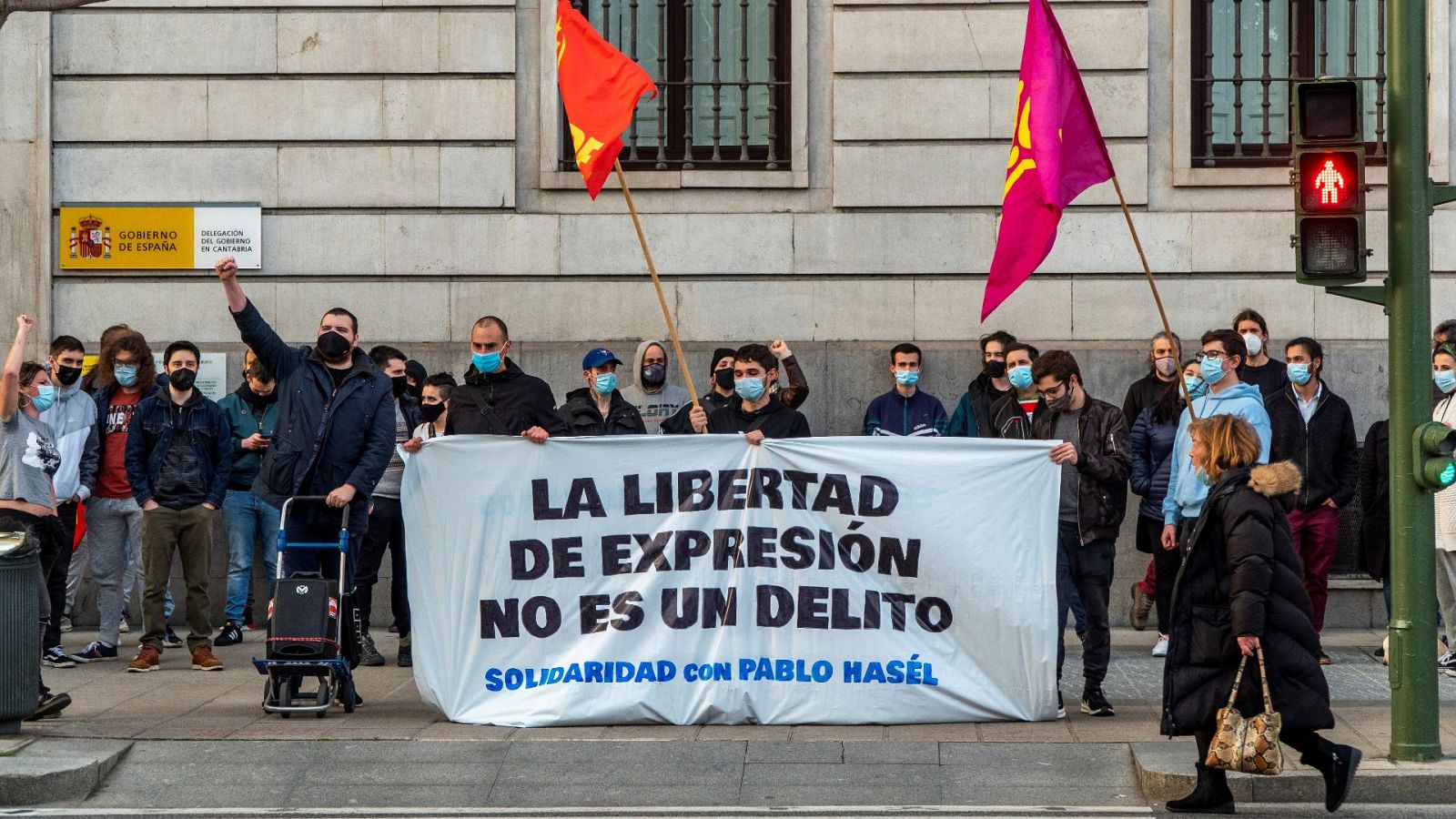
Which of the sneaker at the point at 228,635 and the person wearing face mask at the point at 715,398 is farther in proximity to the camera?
the sneaker at the point at 228,635

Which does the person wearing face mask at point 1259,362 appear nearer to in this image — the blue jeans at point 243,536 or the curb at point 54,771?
the blue jeans at point 243,536

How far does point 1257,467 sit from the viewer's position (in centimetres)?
712

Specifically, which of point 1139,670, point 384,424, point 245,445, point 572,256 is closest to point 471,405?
point 384,424

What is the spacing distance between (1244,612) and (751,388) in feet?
12.0

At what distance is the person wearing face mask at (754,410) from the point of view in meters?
9.73

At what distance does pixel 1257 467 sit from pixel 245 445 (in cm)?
705

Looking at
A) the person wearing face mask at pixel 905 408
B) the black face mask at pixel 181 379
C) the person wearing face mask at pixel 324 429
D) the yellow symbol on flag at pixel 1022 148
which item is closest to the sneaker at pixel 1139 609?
the person wearing face mask at pixel 905 408

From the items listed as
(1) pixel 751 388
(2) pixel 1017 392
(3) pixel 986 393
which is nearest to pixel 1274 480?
(1) pixel 751 388

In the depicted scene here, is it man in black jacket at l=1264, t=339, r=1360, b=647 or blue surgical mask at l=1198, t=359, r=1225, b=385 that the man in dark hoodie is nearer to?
blue surgical mask at l=1198, t=359, r=1225, b=385

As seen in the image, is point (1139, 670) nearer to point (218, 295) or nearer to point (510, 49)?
point (510, 49)

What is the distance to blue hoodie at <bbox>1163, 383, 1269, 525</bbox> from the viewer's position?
9406 millimetres

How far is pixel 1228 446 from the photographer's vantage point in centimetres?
724

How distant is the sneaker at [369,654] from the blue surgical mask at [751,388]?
2926mm

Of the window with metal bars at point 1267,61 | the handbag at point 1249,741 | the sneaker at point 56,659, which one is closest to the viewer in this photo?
the handbag at point 1249,741
